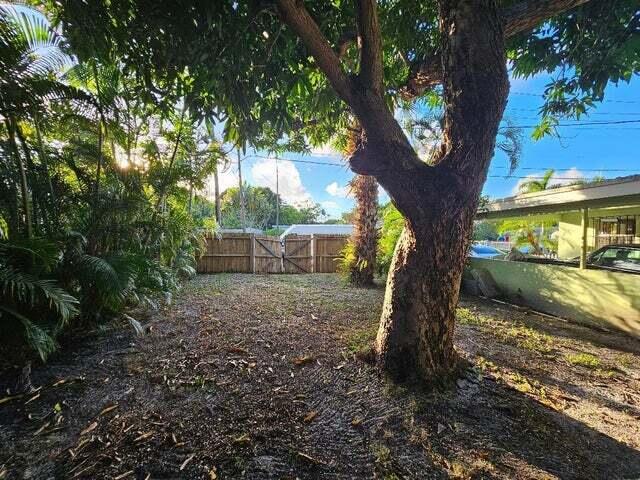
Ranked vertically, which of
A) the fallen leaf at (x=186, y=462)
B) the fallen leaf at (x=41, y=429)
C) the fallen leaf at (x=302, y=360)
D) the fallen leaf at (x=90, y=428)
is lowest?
the fallen leaf at (x=302, y=360)

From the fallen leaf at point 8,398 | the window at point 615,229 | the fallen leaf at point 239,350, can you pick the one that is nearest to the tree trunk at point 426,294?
the fallen leaf at point 239,350

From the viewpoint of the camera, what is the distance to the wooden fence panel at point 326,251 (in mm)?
11359

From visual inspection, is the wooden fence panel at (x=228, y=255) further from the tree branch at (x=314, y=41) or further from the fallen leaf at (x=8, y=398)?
the tree branch at (x=314, y=41)

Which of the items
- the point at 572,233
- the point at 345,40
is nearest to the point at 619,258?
the point at 572,233

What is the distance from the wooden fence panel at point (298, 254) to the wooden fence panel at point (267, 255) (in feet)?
0.93

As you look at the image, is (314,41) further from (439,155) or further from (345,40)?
(439,155)

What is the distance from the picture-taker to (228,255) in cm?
1038

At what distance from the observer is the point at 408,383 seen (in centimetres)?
258

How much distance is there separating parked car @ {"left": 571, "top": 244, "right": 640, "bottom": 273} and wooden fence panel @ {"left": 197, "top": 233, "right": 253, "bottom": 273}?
9092 millimetres

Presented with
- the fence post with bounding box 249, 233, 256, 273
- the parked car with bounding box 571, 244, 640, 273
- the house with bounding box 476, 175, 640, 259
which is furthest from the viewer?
the fence post with bounding box 249, 233, 256, 273

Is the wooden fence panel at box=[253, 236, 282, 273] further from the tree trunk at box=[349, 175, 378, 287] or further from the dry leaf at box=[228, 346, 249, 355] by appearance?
the dry leaf at box=[228, 346, 249, 355]

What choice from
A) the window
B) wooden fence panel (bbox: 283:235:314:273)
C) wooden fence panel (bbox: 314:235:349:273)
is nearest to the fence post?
wooden fence panel (bbox: 283:235:314:273)

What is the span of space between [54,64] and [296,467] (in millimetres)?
4329

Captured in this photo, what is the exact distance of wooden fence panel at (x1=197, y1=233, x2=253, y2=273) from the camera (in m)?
10.1
